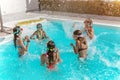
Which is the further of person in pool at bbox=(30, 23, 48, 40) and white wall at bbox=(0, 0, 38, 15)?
white wall at bbox=(0, 0, 38, 15)

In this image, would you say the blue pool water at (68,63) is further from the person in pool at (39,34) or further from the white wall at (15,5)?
the white wall at (15,5)

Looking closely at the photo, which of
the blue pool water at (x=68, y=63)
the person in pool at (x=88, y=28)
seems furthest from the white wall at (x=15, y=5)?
the person in pool at (x=88, y=28)

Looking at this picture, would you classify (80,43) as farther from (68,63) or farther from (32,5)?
(32,5)

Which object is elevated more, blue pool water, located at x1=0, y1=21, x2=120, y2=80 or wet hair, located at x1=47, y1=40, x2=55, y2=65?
wet hair, located at x1=47, y1=40, x2=55, y2=65

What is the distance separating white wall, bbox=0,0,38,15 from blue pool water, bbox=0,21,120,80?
5.85 m

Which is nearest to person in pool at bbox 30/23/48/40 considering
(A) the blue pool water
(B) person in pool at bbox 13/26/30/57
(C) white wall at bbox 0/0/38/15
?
(A) the blue pool water

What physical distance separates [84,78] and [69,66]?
2.62ft

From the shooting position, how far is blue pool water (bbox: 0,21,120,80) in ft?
20.1

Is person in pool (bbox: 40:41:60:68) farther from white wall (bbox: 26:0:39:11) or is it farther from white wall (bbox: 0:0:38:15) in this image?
white wall (bbox: 26:0:39:11)

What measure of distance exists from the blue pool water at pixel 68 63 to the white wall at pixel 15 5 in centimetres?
585

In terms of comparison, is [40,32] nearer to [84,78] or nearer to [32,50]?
[32,50]

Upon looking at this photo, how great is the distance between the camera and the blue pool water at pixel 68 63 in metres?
6.14

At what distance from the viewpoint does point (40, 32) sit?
7777mm

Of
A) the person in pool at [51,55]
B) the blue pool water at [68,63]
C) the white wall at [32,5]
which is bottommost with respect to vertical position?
the blue pool water at [68,63]
